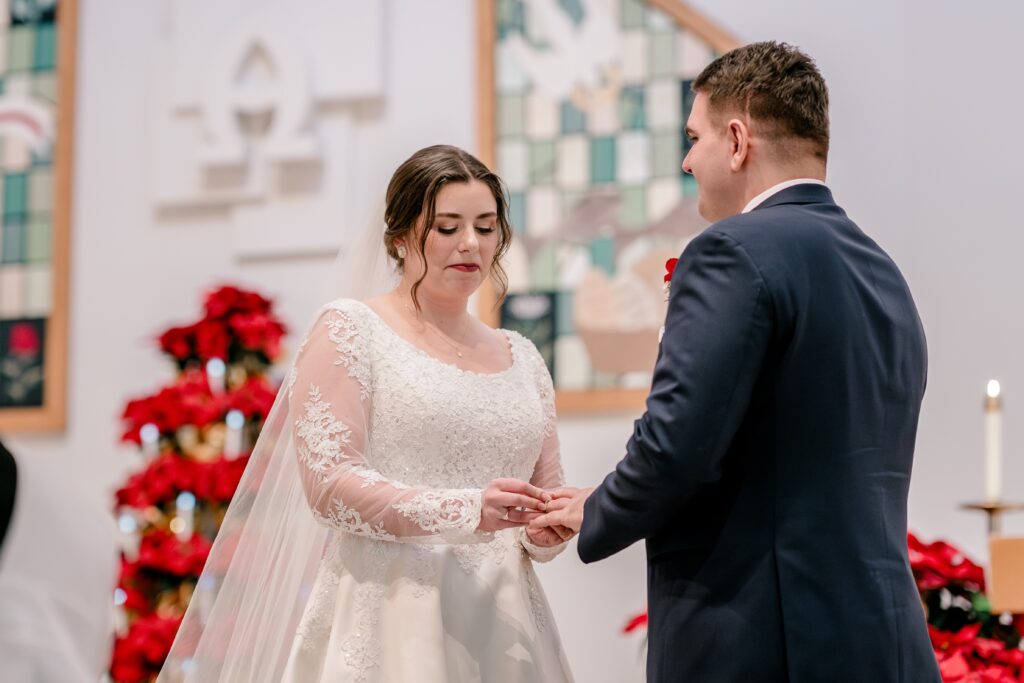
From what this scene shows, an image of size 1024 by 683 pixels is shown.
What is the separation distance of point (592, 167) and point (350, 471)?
2.38 metres

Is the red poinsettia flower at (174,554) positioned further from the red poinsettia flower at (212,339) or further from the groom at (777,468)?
the groom at (777,468)

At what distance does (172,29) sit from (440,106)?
128cm

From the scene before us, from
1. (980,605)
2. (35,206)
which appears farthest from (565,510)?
(35,206)

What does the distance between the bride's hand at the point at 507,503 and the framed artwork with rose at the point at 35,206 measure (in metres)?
3.19

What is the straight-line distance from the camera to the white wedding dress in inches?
99.1

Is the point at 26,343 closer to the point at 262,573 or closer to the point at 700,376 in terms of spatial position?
the point at 262,573

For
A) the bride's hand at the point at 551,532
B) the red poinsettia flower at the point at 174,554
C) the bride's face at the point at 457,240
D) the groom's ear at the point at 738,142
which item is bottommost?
the red poinsettia flower at the point at 174,554

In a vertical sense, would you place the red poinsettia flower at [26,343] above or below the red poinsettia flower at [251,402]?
above

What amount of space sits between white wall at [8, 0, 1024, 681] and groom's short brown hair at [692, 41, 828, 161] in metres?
2.04

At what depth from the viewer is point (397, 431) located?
2643mm

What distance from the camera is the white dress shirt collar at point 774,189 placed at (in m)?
2.23

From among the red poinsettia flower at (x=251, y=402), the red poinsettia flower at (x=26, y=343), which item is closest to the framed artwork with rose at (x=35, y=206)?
the red poinsettia flower at (x=26, y=343)

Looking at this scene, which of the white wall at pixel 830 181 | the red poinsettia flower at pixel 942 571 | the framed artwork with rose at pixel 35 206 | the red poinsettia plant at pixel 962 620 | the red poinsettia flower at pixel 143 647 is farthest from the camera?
the framed artwork with rose at pixel 35 206

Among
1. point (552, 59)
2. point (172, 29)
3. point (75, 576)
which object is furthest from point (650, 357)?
point (75, 576)
